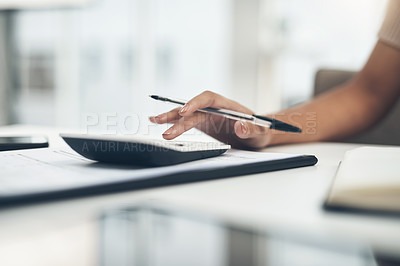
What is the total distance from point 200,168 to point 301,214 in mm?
128

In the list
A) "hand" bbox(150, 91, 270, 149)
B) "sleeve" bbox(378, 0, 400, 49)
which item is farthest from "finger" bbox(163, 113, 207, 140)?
"sleeve" bbox(378, 0, 400, 49)

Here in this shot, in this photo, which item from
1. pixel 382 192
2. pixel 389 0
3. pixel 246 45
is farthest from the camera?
pixel 246 45

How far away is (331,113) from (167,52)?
274 centimetres

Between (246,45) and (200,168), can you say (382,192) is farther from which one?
(246,45)

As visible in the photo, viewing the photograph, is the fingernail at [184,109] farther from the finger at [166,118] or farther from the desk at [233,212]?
the desk at [233,212]

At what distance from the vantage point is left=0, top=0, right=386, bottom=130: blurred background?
9.16 feet

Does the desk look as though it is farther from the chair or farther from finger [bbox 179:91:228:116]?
the chair

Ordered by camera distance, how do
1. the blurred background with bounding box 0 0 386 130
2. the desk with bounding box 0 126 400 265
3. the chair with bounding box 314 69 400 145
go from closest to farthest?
the desk with bounding box 0 126 400 265
the chair with bounding box 314 69 400 145
the blurred background with bounding box 0 0 386 130

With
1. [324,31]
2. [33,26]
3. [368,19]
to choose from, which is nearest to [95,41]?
[33,26]

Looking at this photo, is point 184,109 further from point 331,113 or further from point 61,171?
point 331,113

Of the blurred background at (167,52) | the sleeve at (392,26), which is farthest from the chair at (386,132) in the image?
the blurred background at (167,52)

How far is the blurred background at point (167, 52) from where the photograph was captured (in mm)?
2793

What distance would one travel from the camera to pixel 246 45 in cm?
300

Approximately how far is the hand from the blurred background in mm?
2274
